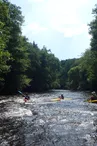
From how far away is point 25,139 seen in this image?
12156 mm

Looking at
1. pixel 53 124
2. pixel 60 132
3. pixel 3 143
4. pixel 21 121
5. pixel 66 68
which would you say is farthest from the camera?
pixel 66 68

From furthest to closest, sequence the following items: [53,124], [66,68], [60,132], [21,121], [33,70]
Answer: [66,68] < [33,70] < [21,121] < [53,124] < [60,132]

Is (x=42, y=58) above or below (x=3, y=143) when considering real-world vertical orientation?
above

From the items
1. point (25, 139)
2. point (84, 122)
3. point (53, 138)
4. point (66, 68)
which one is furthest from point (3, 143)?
point (66, 68)

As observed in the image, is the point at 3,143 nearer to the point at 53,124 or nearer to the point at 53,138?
the point at 53,138

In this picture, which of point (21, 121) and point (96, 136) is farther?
point (21, 121)

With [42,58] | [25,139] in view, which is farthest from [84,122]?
[42,58]

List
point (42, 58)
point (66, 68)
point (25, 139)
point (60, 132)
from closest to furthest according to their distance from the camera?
point (25, 139), point (60, 132), point (42, 58), point (66, 68)

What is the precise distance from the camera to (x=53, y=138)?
12.4 metres

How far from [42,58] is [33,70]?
929cm

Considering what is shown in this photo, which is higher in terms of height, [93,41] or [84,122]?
[93,41]

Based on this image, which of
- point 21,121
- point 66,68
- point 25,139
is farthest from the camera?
point 66,68

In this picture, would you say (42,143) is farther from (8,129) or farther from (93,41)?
(93,41)

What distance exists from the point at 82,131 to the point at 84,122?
2601mm
